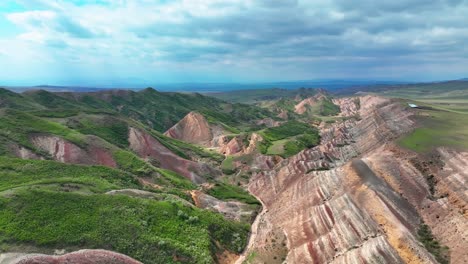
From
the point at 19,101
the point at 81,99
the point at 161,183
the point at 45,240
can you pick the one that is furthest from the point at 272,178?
the point at 81,99

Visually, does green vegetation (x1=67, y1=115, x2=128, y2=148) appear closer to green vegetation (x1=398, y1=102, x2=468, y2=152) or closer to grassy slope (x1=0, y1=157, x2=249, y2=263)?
grassy slope (x1=0, y1=157, x2=249, y2=263)

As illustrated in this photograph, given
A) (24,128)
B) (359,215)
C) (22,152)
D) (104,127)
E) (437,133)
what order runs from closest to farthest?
(359,215), (22,152), (437,133), (24,128), (104,127)

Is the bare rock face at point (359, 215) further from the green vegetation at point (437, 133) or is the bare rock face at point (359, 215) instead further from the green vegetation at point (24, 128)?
the green vegetation at point (24, 128)

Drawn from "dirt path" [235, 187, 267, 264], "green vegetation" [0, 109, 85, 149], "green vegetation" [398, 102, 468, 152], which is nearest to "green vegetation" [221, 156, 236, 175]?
"dirt path" [235, 187, 267, 264]

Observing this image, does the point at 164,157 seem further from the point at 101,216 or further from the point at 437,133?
the point at 437,133

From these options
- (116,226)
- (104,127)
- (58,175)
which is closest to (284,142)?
(104,127)

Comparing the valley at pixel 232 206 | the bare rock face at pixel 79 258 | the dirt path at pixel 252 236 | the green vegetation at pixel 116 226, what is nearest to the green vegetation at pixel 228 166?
the valley at pixel 232 206
